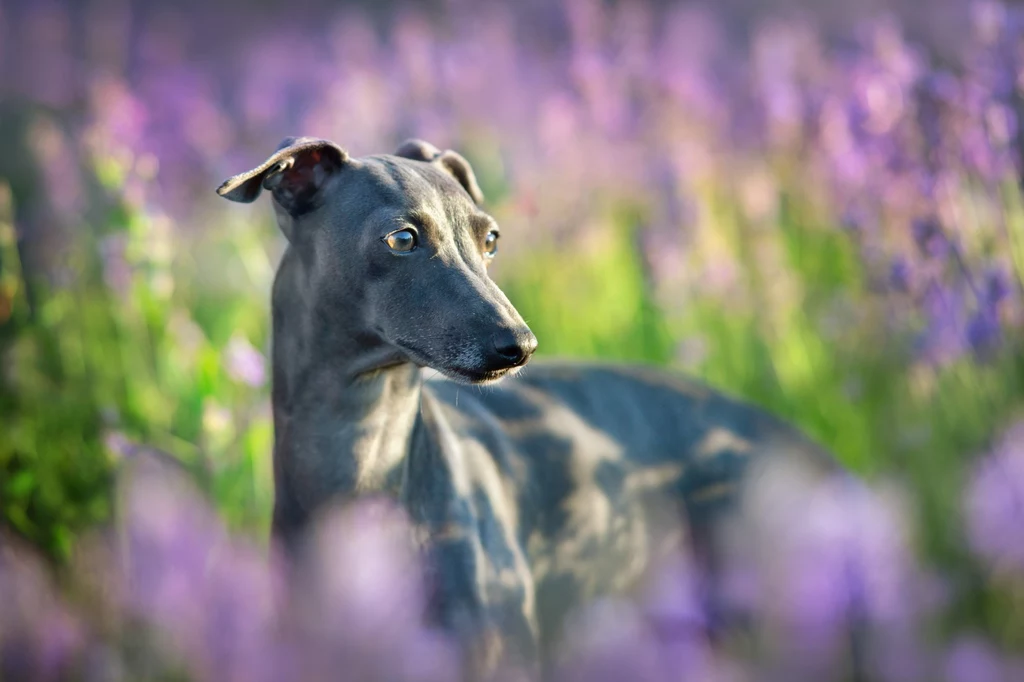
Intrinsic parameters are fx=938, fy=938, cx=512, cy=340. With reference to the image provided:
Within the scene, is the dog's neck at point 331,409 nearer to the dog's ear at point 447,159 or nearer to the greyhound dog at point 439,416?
the greyhound dog at point 439,416

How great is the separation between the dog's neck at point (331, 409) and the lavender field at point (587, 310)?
10 centimetres

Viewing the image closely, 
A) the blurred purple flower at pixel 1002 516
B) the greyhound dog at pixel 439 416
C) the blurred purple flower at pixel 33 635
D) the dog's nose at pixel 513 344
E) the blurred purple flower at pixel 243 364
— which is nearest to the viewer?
the blurred purple flower at pixel 33 635

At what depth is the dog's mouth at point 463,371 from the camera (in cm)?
200

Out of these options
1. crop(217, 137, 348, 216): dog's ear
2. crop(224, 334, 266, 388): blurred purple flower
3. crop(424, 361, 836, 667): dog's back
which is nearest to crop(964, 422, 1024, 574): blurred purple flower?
crop(424, 361, 836, 667): dog's back

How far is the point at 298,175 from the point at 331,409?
57 centimetres

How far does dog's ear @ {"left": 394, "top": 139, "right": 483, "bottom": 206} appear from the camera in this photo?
2.50m

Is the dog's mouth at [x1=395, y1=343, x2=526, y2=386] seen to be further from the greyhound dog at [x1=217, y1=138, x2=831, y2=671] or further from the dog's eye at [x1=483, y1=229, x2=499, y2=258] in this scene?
the dog's eye at [x1=483, y1=229, x2=499, y2=258]

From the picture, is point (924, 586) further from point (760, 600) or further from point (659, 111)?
point (659, 111)

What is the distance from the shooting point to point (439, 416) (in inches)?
97.2

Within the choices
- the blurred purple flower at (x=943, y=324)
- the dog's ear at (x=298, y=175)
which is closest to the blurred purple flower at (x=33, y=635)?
the dog's ear at (x=298, y=175)

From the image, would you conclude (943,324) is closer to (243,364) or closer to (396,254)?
(396,254)

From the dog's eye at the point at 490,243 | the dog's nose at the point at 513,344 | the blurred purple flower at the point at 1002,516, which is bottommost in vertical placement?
the blurred purple flower at the point at 1002,516

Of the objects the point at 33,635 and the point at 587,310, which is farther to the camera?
the point at 587,310

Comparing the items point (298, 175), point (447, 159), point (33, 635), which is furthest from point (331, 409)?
point (33, 635)
